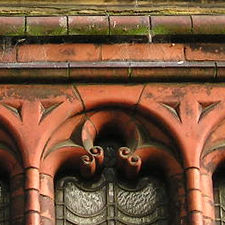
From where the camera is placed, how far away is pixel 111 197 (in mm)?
17625

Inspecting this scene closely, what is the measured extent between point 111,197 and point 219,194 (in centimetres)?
61

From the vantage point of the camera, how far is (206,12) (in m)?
18.0

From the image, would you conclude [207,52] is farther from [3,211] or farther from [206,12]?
[3,211]

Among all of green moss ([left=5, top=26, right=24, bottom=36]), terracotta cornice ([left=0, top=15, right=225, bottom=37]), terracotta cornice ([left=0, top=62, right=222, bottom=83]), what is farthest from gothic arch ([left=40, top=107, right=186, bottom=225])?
green moss ([left=5, top=26, right=24, bottom=36])

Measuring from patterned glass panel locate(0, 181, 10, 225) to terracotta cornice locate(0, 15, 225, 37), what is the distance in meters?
0.90

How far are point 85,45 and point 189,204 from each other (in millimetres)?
1187

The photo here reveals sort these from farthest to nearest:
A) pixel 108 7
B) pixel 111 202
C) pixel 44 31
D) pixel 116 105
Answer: pixel 108 7
pixel 44 31
pixel 116 105
pixel 111 202

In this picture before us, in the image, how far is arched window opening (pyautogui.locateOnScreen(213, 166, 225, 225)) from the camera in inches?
691

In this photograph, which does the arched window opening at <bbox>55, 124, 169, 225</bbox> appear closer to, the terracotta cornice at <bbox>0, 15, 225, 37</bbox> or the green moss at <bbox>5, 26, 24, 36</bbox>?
the terracotta cornice at <bbox>0, 15, 225, 37</bbox>

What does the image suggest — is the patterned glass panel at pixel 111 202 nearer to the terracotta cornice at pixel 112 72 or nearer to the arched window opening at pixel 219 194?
the arched window opening at pixel 219 194

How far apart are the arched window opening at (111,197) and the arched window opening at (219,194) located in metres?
0.28

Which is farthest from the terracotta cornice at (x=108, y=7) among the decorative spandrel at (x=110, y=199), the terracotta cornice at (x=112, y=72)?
the decorative spandrel at (x=110, y=199)

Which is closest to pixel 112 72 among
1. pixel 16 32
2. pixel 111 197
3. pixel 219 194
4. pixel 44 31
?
pixel 44 31

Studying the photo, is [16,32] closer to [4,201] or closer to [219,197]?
[4,201]
